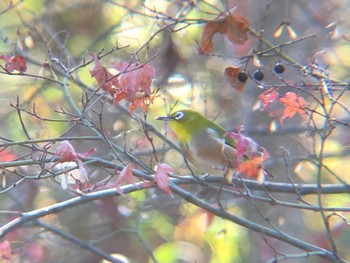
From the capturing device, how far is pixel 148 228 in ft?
22.5

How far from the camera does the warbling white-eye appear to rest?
4641 mm

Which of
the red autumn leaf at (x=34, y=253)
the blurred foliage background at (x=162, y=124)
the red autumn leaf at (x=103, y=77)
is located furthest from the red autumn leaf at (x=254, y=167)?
the red autumn leaf at (x=34, y=253)

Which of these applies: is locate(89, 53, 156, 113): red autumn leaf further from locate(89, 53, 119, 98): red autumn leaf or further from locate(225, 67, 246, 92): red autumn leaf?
locate(225, 67, 246, 92): red autumn leaf

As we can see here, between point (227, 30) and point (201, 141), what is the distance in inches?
45.6

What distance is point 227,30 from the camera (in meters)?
3.83

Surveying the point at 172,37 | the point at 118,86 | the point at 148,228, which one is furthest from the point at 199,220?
the point at 118,86

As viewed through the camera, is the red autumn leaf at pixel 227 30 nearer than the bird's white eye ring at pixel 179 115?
Yes

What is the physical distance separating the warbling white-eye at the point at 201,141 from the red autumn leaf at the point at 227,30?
936 millimetres

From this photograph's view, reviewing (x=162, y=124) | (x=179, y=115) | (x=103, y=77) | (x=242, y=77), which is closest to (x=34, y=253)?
(x=162, y=124)

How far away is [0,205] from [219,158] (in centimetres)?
271

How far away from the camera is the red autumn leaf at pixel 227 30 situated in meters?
3.80

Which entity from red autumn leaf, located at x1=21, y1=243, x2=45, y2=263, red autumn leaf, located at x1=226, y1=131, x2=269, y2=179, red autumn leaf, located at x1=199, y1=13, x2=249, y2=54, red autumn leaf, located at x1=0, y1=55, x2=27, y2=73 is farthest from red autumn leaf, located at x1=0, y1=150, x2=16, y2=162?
red autumn leaf, located at x1=226, y1=131, x2=269, y2=179

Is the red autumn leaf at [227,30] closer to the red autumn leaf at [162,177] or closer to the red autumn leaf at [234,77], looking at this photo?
the red autumn leaf at [234,77]

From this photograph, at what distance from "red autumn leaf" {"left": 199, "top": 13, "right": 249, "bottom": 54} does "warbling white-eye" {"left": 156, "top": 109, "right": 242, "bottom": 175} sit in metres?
0.94
